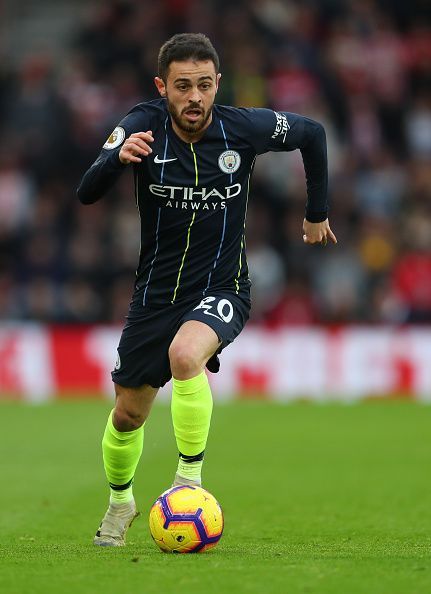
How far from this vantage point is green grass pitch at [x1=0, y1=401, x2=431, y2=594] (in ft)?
17.1

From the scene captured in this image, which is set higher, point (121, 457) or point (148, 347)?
point (148, 347)

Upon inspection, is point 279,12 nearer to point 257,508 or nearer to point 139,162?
point 257,508

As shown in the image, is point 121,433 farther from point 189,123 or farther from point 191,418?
point 189,123

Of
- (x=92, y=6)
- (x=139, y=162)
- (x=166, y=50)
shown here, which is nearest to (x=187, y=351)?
(x=139, y=162)

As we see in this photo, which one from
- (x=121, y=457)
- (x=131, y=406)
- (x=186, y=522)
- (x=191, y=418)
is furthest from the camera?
(x=121, y=457)

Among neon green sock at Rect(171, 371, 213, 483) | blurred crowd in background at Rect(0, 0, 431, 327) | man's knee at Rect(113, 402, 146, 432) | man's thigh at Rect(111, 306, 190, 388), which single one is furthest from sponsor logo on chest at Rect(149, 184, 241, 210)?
blurred crowd in background at Rect(0, 0, 431, 327)

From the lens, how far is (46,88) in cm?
1919

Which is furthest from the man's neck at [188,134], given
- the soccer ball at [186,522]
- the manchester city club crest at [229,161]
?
the soccer ball at [186,522]

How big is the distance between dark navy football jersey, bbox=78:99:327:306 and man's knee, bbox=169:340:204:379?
0.50 metres

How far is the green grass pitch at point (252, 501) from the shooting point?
522 cm

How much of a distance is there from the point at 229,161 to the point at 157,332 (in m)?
0.95

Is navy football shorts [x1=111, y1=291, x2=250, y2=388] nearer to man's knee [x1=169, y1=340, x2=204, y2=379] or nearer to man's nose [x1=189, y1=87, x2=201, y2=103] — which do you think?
man's knee [x1=169, y1=340, x2=204, y2=379]

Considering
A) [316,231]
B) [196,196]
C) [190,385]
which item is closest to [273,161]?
[316,231]

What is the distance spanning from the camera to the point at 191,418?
6133 mm
